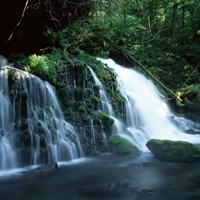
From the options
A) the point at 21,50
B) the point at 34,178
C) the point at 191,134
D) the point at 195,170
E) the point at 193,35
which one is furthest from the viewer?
the point at 193,35

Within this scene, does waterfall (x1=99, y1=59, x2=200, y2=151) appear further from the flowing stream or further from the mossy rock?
the mossy rock

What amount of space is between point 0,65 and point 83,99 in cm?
310

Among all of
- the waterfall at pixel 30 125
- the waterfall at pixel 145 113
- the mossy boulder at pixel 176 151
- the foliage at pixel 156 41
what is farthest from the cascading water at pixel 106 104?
the foliage at pixel 156 41

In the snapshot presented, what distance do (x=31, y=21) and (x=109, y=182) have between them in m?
6.11

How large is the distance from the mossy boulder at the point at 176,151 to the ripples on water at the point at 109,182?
0.30 meters

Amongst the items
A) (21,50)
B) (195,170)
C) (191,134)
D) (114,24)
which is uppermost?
(114,24)

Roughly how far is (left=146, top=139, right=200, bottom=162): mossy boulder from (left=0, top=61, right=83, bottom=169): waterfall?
241 cm

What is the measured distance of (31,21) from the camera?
910 centimetres

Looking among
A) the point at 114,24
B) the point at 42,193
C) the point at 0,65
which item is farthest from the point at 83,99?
the point at 114,24

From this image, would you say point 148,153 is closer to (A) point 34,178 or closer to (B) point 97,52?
(A) point 34,178

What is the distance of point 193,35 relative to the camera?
19938mm

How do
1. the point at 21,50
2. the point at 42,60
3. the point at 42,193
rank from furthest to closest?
the point at 21,50, the point at 42,60, the point at 42,193

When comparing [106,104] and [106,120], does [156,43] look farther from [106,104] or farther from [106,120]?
[106,120]

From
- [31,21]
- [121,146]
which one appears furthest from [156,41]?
[121,146]
